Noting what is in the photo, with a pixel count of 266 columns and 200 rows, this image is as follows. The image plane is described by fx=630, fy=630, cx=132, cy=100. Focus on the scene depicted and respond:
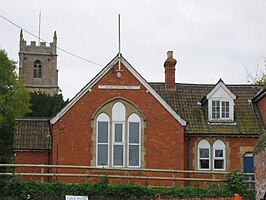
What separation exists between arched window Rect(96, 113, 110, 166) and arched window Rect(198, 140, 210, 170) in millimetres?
5665

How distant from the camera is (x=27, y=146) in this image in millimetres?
35688

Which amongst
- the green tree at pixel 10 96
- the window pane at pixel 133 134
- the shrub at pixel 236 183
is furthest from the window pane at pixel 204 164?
the green tree at pixel 10 96

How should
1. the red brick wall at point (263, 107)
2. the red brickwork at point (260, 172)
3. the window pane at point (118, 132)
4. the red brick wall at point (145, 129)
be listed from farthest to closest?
the red brick wall at point (263, 107) → the window pane at point (118, 132) → the red brick wall at point (145, 129) → the red brickwork at point (260, 172)

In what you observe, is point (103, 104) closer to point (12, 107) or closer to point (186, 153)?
point (186, 153)

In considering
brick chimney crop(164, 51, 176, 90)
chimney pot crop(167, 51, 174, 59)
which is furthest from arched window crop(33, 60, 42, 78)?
brick chimney crop(164, 51, 176, 90)

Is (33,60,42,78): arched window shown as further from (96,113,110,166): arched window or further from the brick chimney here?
(96,113,110,166): arched window

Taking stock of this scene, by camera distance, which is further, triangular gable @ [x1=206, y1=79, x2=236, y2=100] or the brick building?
triangular gable @ [x1=206, y1=79, x2=236, y2=100]

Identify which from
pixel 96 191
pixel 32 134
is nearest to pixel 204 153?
pixel 96 191

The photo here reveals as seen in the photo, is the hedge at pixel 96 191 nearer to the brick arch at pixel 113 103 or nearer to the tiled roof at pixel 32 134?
the brick arch at pixel 113 103

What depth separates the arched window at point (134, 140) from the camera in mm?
34594

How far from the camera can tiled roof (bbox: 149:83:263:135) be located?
120 feet

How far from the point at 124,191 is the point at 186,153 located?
6.93 meters

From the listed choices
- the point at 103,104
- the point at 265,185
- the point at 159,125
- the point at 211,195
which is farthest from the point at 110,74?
the point at 265,185

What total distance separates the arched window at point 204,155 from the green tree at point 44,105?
32.1 m
